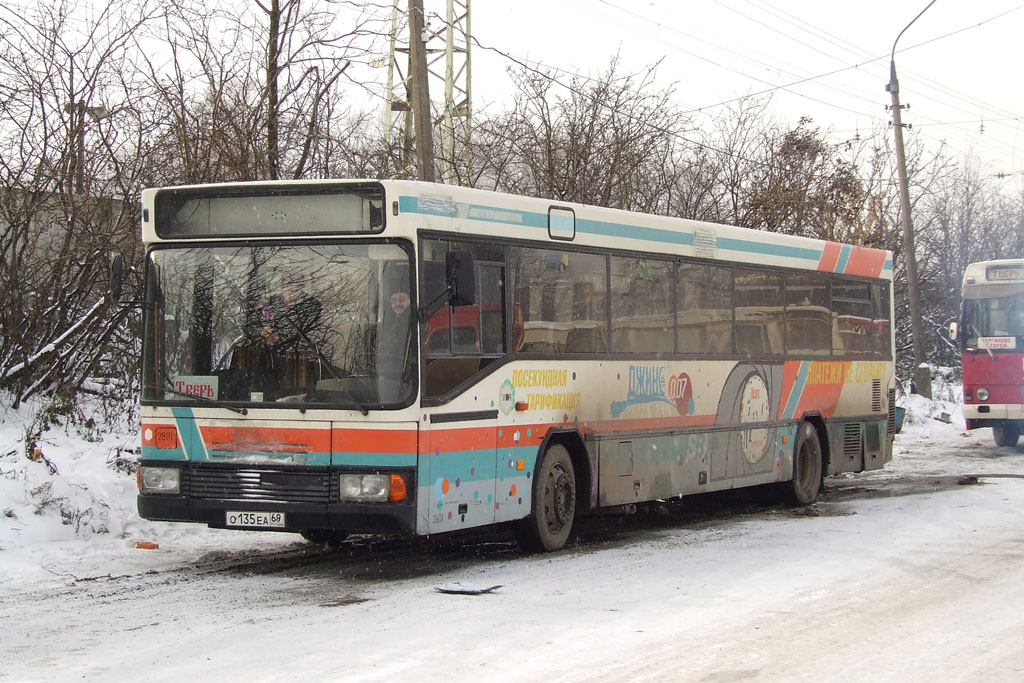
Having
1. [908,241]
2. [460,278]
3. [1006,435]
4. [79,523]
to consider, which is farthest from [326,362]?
[908,241]

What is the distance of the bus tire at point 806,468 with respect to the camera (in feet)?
49.2

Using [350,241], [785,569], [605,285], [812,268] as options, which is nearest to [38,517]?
[350,241]

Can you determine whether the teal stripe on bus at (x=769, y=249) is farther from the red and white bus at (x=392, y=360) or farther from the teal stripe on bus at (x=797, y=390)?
the red and white bus at (x=392, y=360)

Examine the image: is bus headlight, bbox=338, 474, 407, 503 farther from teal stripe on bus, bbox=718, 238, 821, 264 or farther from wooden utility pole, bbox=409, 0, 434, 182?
wooden utility pole, bbox=409, 0, 434, 182

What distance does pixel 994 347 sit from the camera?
76.3ft

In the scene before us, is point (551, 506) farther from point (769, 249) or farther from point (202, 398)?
point (769, 249)

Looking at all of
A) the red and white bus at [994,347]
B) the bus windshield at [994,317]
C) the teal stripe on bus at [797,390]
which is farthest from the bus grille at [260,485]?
the bus windshield at [994,317]

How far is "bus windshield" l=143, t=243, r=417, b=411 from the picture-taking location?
9250 mm

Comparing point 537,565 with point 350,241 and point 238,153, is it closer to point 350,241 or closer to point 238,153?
point 350,241

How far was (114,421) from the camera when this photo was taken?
14.6 m

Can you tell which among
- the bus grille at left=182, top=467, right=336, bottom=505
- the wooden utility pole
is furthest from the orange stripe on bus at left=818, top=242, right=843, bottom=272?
the bus grille at left=182, top=467, right=336, bottom=505

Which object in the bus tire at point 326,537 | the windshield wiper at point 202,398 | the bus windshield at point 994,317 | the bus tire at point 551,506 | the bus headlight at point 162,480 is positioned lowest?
the bus tire at point 326,537

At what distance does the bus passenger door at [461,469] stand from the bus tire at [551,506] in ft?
2.33

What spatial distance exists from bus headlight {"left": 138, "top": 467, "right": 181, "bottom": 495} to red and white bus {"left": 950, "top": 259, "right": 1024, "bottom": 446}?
1708cm
